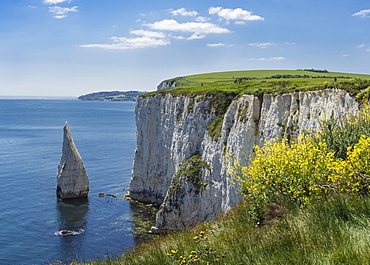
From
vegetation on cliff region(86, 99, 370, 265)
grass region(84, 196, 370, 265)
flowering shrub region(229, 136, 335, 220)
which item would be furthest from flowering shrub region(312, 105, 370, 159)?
grass region(84, 196, 370, 265)

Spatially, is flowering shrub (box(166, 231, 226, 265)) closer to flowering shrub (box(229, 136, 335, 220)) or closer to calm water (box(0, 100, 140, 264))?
flowering shrub (box(229, 136, 335, 220))

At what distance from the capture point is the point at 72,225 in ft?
155

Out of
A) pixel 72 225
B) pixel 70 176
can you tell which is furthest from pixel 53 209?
pixel 70 176

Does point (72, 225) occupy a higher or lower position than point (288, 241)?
lower

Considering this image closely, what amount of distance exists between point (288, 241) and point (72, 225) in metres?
41.4

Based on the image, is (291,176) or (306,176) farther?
(291,176)

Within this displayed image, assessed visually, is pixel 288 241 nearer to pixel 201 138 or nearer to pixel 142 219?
pixel 201 138

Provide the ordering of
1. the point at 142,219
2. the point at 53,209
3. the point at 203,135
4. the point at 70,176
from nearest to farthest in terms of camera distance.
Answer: the point at 203,135
the point at 142,219
the point at 53,209
the point at 70,176

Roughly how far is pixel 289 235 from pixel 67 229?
40.0 metres

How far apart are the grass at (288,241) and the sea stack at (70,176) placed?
4810 centimetres

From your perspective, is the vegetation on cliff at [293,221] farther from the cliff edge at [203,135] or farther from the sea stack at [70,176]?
the sea stack at [70,176]

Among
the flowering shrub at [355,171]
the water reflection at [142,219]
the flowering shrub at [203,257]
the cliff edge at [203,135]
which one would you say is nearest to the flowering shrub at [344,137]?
the flowering shrub at [355,171]

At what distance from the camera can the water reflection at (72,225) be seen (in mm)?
38650

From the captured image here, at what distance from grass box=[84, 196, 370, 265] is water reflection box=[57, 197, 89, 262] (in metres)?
23.9
